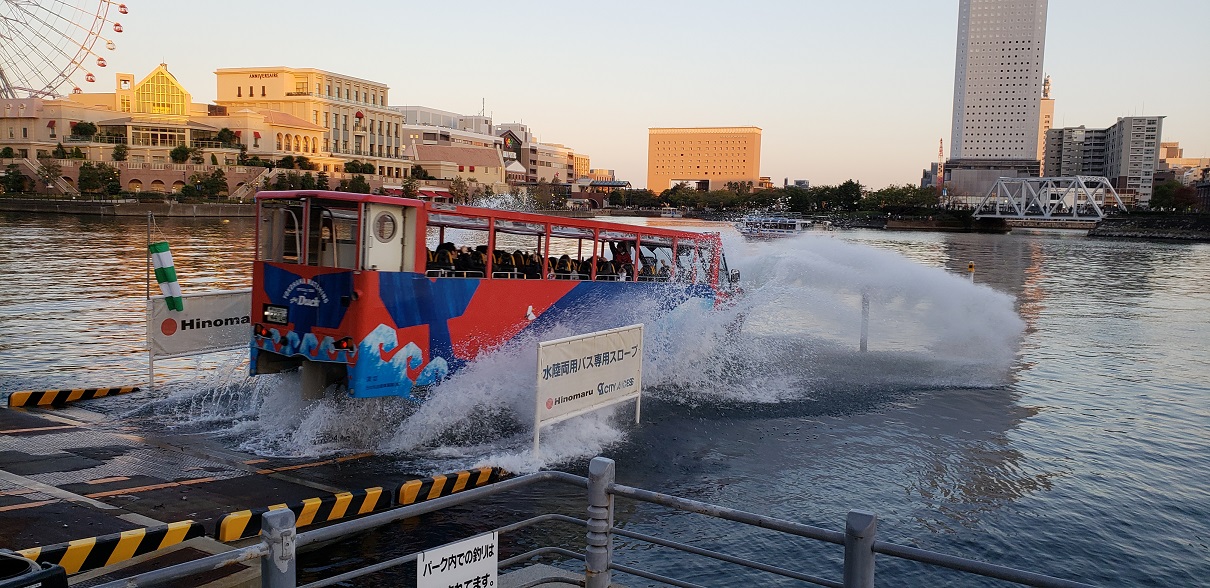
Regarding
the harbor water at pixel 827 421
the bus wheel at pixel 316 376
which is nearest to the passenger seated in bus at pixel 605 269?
the harbor water at pixel 827 421

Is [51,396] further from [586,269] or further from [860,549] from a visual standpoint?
[860,549]

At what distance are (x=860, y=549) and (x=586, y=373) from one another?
8.40m

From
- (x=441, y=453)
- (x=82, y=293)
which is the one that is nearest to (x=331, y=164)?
(x=82, y=293)

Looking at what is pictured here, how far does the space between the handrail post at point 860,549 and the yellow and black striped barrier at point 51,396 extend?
14465 mm

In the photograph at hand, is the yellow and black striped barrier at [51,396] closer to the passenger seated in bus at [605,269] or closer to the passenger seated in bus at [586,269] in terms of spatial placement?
the passenger seated in bus at [586,269]

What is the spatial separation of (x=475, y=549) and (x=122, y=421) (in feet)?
37.1

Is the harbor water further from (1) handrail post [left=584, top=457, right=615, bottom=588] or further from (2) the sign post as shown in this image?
(1) handrail post [left=584, top=457, right=615, bottom=588]

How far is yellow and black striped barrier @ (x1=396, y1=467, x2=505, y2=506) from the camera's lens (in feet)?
34.4

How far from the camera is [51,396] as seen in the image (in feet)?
49.7

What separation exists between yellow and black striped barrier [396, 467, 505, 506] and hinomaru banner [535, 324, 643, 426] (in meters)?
0.93

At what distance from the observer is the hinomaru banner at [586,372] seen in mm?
12047

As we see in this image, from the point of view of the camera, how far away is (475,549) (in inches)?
199

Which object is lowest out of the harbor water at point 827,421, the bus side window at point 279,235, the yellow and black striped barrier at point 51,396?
the harbor water at point 827,421

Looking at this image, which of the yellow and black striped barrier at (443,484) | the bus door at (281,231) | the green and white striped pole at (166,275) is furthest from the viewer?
the green and white striped pole at (166,275)
